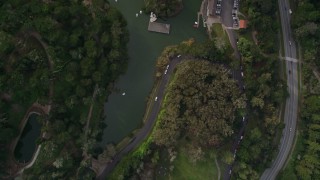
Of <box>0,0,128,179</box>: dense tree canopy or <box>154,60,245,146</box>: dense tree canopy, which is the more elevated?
<box>0,0,128,179</box>: dense tree canopy

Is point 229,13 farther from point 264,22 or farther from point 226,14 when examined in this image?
point 264,22

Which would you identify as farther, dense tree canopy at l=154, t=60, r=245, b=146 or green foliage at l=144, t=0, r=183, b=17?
green foliage at l=144, t=0, r=183, b=17

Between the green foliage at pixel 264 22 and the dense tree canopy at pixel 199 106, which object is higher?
the green foliage at pixel 264 22

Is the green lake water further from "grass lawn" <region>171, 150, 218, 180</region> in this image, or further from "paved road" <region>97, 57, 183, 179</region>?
"grass lawn" <region>171, 150, 218, 180</region>

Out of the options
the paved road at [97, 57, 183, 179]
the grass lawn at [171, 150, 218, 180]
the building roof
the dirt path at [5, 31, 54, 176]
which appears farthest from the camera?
the building roof

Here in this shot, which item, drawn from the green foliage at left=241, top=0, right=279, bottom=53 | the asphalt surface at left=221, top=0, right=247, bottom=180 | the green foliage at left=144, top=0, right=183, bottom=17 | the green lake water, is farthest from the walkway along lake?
the green foliage at left=241, top=0, right=279, bottom=53

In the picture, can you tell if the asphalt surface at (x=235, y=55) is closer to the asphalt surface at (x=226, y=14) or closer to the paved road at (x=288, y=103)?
the asphalt surface at (x=226, y=14)

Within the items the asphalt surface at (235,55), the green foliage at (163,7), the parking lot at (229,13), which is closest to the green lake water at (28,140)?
the green foliage at (163,7)
